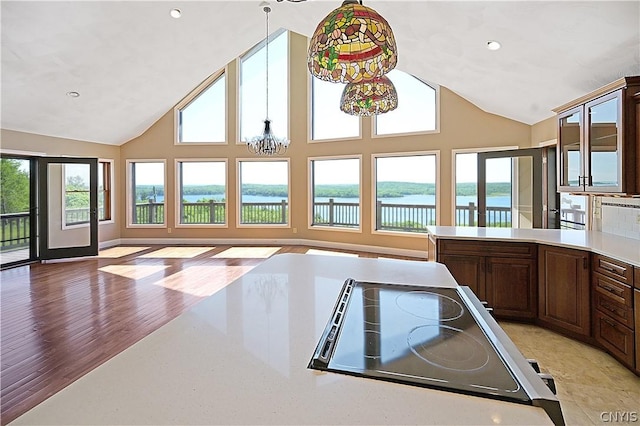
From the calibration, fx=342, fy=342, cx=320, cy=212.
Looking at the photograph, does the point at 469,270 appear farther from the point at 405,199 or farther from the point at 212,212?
the point at 212,212

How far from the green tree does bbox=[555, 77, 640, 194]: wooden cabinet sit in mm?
8560

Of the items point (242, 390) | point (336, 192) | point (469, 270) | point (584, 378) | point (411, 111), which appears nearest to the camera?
point (242, 390)

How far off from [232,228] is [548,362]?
691cm

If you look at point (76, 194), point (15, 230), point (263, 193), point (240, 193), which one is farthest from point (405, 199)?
point (15, 230)

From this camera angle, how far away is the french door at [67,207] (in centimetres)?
656

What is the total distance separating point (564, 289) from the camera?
10.3 feet

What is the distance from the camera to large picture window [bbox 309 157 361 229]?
7.55 metres

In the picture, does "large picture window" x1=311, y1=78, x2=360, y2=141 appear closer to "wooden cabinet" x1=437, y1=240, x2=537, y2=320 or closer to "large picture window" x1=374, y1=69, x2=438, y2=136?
"large picture window" x1=374, y1=69, x2=438, y2=136

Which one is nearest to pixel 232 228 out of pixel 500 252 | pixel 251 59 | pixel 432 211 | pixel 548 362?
pixel 251 59

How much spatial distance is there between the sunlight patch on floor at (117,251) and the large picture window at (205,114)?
275cm

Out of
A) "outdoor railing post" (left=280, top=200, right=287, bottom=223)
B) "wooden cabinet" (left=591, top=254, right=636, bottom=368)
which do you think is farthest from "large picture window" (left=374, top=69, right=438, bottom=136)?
"wooden cabinet" (left=591, top=254, right=636, bottom=368)

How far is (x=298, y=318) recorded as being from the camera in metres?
1.31
